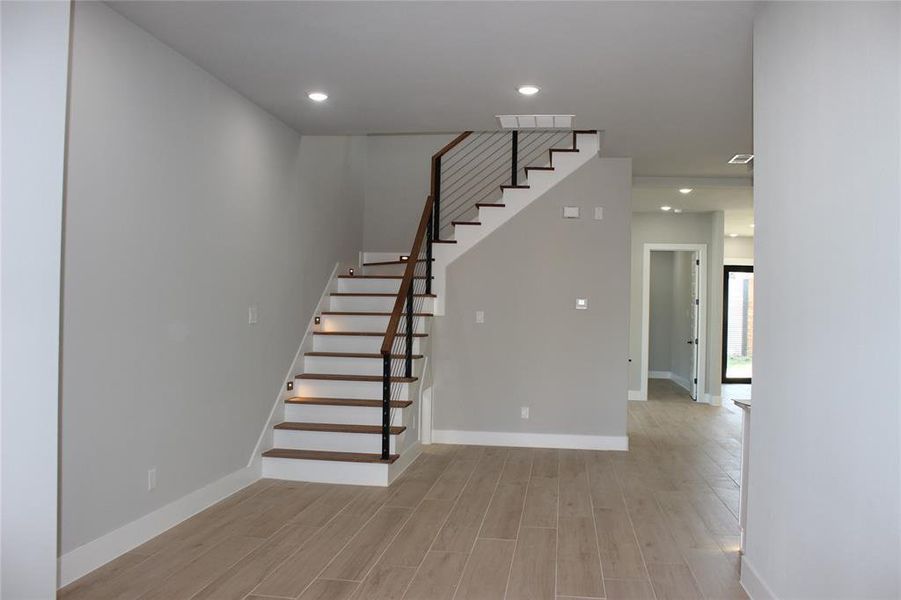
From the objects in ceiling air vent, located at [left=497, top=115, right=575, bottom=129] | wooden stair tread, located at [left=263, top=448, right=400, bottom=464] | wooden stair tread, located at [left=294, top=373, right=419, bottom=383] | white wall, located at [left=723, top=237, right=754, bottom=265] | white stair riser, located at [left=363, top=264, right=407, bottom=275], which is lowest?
wooden stair tread, located at [left=263, top=448, right=400, bottom=464]

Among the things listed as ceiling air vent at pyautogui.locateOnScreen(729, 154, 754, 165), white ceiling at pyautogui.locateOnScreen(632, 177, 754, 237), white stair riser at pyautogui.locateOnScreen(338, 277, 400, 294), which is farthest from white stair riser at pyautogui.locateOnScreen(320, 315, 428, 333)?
ceiling air vent at pyautogui.locateOnScreen(729, 154, 754, 165)

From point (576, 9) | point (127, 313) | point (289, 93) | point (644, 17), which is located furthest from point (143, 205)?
point (644, 17)

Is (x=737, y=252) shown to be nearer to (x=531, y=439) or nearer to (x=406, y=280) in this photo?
(x=531, y=439)

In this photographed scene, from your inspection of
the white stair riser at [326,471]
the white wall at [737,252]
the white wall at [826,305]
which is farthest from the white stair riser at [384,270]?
the white wall at [737,252]

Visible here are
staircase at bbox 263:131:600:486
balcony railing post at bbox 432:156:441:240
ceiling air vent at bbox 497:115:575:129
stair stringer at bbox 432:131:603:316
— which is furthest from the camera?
balcony railing post at bbox 432:156:441:240

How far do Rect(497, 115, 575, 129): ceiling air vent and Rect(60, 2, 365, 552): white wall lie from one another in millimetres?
1757

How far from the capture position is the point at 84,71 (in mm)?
3291

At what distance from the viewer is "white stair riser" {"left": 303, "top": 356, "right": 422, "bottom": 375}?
5961mm

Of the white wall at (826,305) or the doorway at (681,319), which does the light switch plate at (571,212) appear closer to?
the white wall at (826,305)

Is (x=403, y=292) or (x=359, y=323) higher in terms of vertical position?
(x=403, y=292)

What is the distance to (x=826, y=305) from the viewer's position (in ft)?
7.55

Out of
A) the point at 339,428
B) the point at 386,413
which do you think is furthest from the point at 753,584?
the point at 339,428

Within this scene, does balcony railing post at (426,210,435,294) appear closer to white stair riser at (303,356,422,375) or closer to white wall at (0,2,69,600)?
white stair riser at (303,356,422,375)

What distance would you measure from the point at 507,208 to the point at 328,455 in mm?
2782
